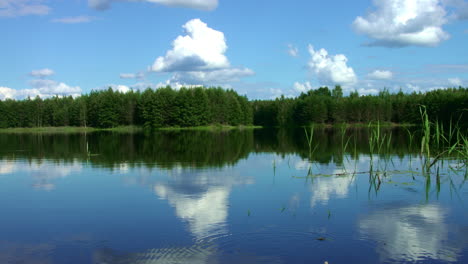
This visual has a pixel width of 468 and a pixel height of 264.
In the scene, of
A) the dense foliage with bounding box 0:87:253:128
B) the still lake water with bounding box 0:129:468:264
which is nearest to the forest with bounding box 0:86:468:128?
the dense foliage with bounding box 0:87:253:128

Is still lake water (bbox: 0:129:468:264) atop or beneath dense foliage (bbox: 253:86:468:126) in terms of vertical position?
beneath

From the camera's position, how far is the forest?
104m

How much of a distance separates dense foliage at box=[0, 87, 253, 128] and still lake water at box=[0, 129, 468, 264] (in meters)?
84.8

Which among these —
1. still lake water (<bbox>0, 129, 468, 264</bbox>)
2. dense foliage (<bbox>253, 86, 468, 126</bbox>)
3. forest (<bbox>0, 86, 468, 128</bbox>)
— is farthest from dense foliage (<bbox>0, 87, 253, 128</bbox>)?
still lake water (<bbox>0, 129, 468, 264</bbox>)

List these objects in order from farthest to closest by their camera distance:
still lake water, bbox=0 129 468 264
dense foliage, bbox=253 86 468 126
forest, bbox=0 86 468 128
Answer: dense foliage, bbox=253 86 468 126, forest, bbox=0 86 468 128, still lake water, bbox=0 129 468 264

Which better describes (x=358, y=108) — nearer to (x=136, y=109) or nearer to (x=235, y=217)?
(x=136, y=109)

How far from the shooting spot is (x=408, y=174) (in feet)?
59.7

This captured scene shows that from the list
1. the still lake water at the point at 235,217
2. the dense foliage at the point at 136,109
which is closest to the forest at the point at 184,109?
the dense foliage at the point at 136,109

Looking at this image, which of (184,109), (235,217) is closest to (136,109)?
(184,109)

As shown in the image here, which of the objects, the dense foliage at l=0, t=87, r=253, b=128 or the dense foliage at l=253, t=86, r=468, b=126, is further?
the dense foliage at l=253, t=86, r=468, b=126

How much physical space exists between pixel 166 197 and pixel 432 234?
8.19 metres

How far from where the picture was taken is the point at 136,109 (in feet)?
358

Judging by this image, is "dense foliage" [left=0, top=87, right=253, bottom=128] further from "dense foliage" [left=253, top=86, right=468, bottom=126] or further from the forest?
"dense foliage" [left=253, top=86, right=468, bottom=126]

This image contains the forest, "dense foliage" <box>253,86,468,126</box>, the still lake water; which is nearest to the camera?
the still lake water
